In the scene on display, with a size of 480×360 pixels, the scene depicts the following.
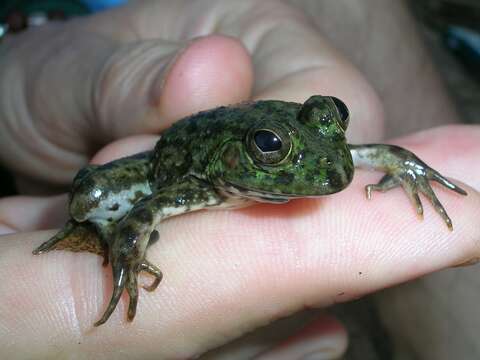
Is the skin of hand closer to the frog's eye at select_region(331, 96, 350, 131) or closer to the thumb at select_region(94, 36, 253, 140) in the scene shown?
the thumb at select_region(94, 36, 253, 140)

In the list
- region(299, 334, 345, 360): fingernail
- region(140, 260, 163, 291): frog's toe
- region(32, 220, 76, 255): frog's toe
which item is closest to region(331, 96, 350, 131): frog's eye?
region(140, 260, 163, 291): frog's toe

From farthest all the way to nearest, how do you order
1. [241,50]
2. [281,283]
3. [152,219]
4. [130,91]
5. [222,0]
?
[222,0] < [130,91] < [241,50] < [152,219] < [281,283]

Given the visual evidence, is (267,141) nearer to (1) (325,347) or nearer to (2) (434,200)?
(2) (434,200)

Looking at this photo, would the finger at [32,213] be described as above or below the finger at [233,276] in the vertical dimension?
below

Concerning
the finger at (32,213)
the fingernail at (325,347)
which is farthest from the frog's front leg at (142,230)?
the fingernail at (325,347)

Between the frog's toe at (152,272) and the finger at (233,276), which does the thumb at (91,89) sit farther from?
the frog's toe at (152,272)

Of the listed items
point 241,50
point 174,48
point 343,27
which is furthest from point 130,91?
point 343,27

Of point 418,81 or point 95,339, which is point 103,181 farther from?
point 418,81

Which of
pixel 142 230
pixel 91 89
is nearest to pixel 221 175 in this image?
pixel 142 230
